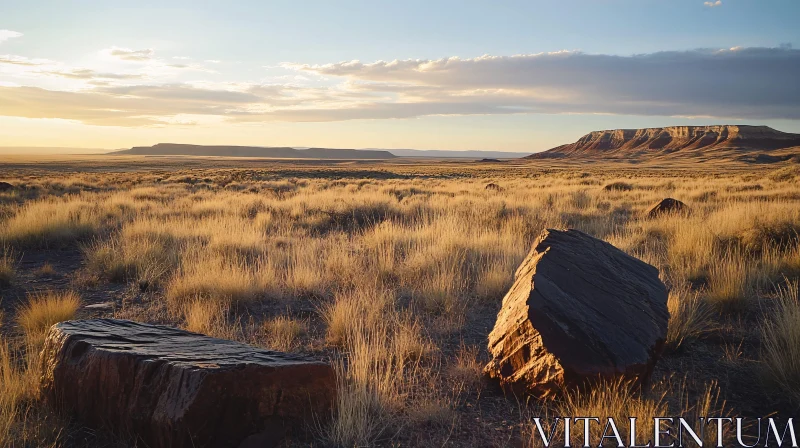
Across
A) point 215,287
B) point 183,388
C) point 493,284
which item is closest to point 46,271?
point 215,287

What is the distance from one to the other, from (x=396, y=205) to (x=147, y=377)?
38.3 ft

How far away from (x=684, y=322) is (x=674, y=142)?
15275 cm

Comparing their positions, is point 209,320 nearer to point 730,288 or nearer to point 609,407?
point 609,407

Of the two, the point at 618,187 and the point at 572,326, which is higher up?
the point at 618,187

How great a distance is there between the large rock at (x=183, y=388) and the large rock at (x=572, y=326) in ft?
4.01

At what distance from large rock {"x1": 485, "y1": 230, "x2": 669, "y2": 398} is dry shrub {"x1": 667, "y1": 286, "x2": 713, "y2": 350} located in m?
0.41

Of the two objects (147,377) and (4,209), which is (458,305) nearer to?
(147,377)

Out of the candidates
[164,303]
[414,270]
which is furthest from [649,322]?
[164,303]

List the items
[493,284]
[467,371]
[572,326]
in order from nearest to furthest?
[572,326]
[467,371]
[493,284]

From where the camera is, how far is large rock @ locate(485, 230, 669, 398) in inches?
114

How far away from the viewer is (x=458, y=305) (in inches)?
201

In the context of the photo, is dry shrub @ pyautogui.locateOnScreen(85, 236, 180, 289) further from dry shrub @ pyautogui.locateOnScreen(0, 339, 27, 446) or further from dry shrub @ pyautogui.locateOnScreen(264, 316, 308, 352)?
dry shrub @ pyautogui.locateOnScreen(0, 339, 27, 446)

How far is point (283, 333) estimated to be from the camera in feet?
14.1

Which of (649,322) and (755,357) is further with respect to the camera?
(755,357)
